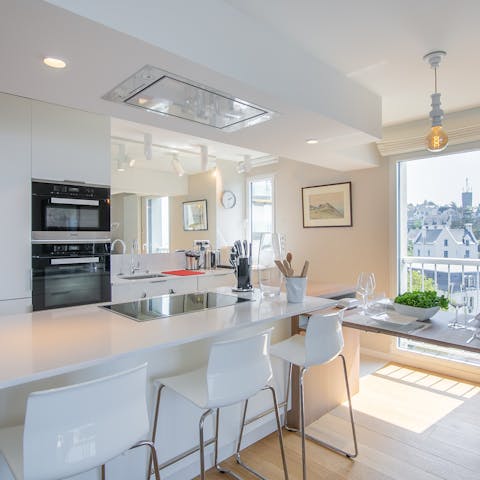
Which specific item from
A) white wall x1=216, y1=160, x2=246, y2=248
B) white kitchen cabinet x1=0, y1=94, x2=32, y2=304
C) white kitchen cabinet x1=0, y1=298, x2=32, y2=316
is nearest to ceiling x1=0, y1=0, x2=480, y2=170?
white kitchen cabinet x1=0, y1=94, x2=32, y2=304

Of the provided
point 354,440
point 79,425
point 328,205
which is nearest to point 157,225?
point 328,205

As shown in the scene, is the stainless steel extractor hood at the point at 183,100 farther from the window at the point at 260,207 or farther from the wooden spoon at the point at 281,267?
the window at the point at 260,207

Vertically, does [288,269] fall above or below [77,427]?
above

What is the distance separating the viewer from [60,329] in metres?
1.53

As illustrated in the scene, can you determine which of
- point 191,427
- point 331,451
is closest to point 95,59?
point 191,427

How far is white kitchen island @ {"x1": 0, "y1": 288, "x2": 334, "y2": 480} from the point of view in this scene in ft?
3.89

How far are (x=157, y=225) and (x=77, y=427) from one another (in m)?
3.88

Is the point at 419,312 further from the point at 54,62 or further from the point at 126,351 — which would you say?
the point at 54,62

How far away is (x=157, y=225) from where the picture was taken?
4.79 m

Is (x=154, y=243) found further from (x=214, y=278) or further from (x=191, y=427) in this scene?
(x=191, y=427)

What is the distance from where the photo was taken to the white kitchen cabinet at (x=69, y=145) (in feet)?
8.98

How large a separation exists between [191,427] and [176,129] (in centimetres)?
176

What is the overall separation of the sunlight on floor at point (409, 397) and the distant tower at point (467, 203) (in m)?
1.47

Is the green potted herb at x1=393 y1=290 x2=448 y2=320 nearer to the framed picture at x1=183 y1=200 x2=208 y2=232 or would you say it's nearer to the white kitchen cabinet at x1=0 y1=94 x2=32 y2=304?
the white kitchen cabinet at x1=0 y1=94 x2=32 y2=304
